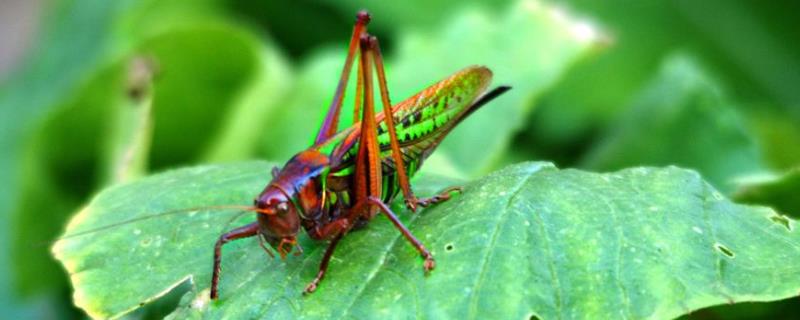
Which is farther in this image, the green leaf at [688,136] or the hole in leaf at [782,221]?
the green leaf at [688,136]

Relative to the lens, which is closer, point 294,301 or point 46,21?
point 294,301

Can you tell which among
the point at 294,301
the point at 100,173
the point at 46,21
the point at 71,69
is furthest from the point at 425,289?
the point at 46,21

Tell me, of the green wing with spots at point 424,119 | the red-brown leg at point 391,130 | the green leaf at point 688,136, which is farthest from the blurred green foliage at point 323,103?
the red-brown leg at point 391,130

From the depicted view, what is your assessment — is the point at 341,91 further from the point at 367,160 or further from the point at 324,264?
the point at 324,264

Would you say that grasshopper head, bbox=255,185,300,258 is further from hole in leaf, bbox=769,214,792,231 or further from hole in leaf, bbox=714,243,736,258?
hole in leaf, bbox=769,214,792,231

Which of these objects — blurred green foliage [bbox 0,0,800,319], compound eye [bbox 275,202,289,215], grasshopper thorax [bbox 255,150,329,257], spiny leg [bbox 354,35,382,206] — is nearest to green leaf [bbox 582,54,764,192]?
blurred green foliage [bbox 0,0,800,319]

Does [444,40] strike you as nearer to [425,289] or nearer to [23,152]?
[23,152]

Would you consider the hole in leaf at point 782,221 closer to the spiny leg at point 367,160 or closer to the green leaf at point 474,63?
the spiny leg at point 367,160
